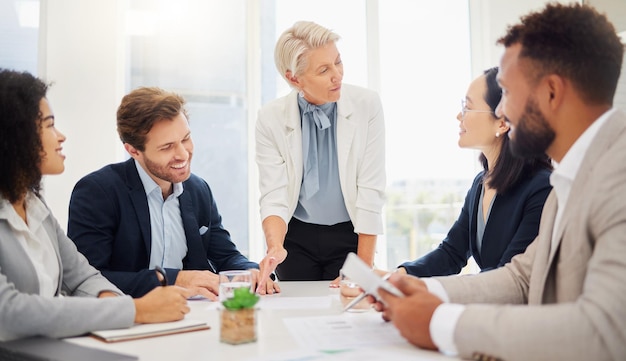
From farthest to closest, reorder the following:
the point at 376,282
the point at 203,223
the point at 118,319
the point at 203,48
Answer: the point at 203,48, the point at 203,223, the point at 118,319, the point at 376,282

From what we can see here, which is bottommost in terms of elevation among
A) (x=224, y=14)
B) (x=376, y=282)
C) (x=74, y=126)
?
(x=376, y=282)

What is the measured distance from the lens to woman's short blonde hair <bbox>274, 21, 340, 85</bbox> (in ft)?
7.90

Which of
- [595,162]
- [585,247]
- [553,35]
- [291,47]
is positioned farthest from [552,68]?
[291,47]

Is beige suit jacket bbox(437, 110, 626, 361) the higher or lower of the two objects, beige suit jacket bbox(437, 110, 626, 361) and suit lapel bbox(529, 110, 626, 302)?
the lower

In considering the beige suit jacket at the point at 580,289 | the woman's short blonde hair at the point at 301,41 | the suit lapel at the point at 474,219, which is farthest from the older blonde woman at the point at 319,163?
the beige suit jacket at the point at 580,289

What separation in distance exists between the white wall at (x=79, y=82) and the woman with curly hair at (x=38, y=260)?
2.32m

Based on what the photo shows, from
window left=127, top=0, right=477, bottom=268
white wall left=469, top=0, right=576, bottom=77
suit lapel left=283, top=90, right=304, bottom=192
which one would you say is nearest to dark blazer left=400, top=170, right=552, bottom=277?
suit lapel left=283, top=90, right=304, bottom=192

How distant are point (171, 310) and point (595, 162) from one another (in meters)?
0.99

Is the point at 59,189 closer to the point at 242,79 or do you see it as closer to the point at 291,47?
the point at 242,79

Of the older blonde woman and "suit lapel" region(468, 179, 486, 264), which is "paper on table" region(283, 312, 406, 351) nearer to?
"suit lapel" region(468, 179, 486, 264)

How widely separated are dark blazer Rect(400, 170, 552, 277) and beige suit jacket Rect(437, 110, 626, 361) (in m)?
0.55

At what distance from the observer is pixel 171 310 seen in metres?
1.32

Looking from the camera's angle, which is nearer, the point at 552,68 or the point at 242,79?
the point at 552,68

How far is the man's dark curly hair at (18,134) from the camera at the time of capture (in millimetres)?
1395
